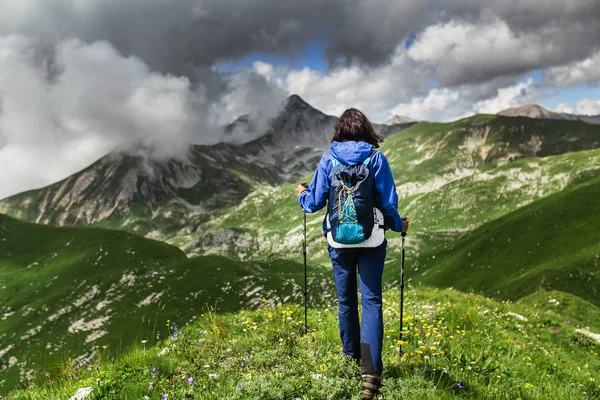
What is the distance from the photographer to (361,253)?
6871 millimetres

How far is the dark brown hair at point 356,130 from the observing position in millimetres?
7330

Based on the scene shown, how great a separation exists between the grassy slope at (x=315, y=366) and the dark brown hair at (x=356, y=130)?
4.08 m

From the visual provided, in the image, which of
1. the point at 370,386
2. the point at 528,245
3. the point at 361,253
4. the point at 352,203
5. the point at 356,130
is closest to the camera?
the point at 370,386

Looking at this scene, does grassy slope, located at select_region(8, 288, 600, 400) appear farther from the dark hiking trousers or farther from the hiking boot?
the dark hiking trousers

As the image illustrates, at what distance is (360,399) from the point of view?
18.9 ft

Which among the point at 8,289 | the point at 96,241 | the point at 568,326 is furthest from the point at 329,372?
the point at 96,241

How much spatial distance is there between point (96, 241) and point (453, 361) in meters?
193

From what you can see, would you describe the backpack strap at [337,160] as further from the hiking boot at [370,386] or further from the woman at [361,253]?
the hiking boot at [370,386]

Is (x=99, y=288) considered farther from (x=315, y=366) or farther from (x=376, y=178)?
(x=376, y=178)

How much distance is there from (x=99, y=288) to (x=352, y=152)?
480 ft

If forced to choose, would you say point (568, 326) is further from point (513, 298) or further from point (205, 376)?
point (513, 298)

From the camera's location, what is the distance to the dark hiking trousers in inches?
255

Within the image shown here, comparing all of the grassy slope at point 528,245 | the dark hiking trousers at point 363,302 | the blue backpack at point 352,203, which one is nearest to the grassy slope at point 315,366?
the dark hiking trousers at point 363,302

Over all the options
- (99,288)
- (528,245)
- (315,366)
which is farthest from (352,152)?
(99,288)
